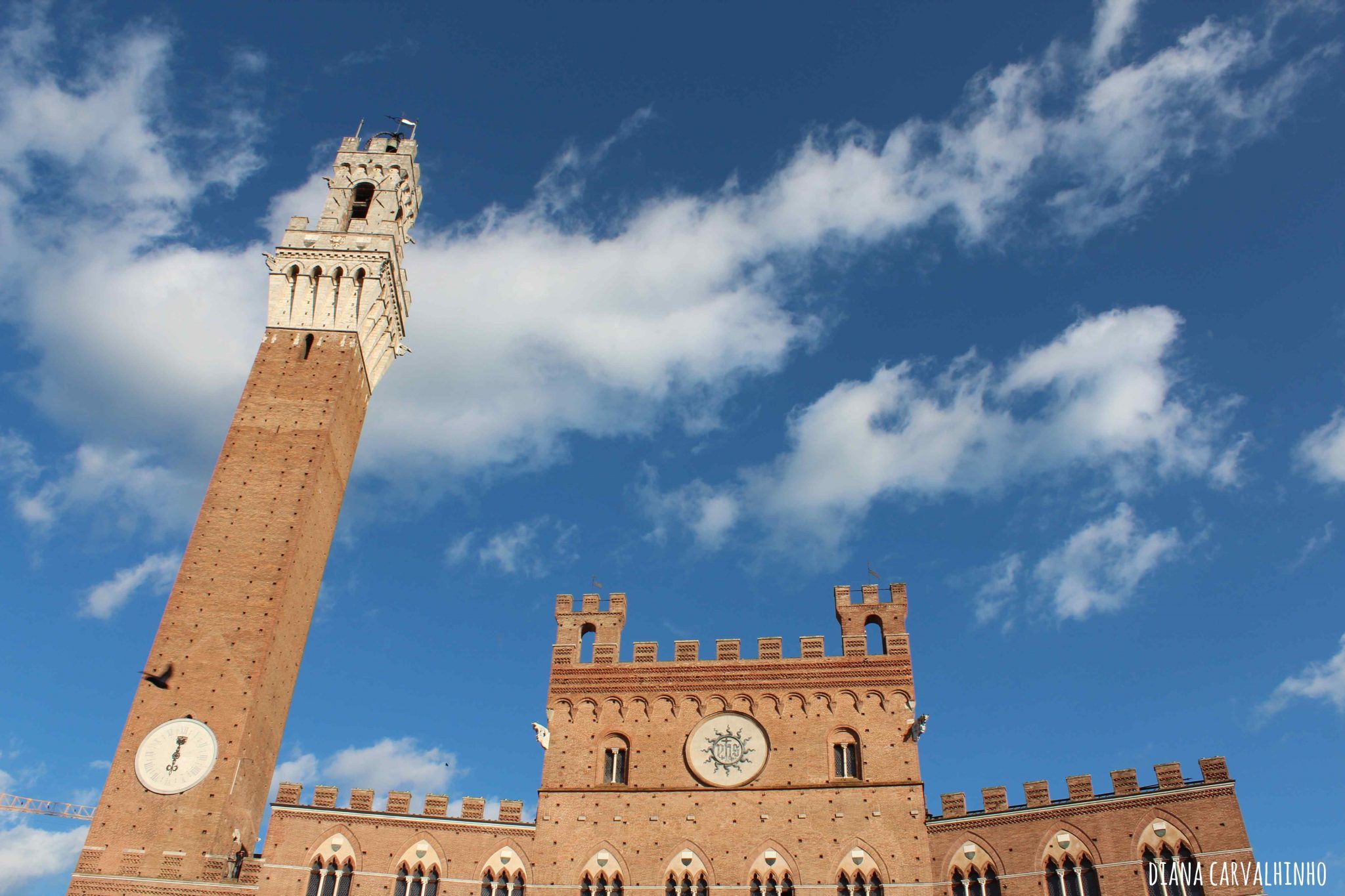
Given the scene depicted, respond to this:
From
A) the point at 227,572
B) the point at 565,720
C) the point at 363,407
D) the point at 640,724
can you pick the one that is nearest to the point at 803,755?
the point at 640,724

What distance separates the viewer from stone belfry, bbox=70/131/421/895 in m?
29.5

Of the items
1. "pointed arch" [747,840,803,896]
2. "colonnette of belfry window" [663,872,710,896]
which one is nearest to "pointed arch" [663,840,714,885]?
"colonnette of belfry window" [663,872,710,896]

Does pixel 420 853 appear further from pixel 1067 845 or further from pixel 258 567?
pixel 1067 845

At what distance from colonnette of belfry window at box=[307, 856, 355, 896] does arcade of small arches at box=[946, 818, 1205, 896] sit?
17873 millimetres

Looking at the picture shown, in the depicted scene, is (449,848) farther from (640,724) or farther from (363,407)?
(363,407)

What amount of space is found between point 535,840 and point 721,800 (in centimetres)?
589

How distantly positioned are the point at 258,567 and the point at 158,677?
15.3ft

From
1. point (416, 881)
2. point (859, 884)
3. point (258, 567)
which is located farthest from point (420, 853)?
point (859, 884)

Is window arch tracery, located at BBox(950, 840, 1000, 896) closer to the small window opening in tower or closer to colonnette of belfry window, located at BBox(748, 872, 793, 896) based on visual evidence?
colonnette of belfry window, located at BBox(748, 872, 793, 896)

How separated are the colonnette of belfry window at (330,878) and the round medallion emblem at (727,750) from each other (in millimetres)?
10812

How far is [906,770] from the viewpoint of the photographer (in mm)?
30234

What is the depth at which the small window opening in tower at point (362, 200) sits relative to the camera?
1849 inches

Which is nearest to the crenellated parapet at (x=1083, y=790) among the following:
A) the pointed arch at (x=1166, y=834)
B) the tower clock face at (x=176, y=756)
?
the pointed arch at (x=1166, y=834)

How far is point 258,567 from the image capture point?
34188 millimetres
